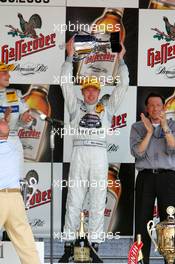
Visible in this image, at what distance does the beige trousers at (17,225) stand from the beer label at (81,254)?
0.62 m

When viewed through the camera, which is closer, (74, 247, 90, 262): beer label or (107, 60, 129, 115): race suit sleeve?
(74, 247, 90, 262): beer label

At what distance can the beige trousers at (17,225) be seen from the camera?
5617mm

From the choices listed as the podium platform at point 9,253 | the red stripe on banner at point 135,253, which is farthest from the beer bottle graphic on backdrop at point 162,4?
the red stripe on banner at point 135,253

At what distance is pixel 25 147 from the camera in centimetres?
729

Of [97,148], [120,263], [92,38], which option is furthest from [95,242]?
[92,38]

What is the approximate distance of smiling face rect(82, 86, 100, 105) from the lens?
22.2ft

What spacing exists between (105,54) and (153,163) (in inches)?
51.7

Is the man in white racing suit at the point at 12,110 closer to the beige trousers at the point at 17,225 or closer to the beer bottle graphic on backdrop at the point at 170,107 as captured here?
the beige trousers at the point at 17,225

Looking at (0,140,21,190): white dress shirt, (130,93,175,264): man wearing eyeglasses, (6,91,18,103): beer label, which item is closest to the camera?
(0,140,21,190): white dress shirt

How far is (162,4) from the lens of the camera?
7285 mm

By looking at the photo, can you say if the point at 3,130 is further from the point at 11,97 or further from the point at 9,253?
the point at 11,97

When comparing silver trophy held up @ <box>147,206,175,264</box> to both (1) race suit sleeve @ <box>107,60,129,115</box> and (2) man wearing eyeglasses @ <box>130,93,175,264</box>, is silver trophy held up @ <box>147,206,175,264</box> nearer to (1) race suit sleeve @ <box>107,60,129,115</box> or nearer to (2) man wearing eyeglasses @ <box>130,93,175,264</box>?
(2) man wearing eyeglasses @ <box>130,93,175,264</box>

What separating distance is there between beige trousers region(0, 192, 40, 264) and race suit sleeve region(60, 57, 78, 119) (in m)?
1.28

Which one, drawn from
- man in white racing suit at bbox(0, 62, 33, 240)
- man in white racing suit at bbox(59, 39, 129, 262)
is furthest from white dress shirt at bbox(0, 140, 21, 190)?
man in white racing suit at bbox(59, 39, 129, 262)
